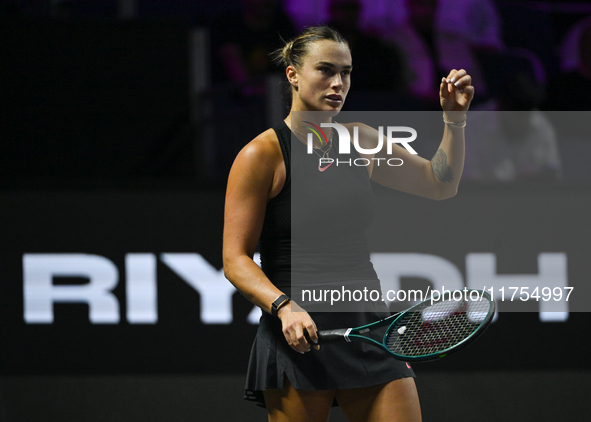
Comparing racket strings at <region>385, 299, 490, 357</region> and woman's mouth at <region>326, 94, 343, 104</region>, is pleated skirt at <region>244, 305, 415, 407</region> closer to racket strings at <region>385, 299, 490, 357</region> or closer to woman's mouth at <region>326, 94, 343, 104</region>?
racket strings at <region>385, 299, 490, 357</region>

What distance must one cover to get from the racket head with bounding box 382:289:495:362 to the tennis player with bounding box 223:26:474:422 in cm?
10

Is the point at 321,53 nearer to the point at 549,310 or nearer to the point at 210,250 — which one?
the point at 210,250

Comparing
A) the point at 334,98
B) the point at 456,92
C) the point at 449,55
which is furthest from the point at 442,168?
the point at 449,55

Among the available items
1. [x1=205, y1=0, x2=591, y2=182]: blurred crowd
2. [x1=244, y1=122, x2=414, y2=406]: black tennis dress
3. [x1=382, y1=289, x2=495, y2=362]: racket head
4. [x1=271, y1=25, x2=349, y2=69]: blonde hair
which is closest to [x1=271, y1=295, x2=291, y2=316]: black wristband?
[x1=244, y1=122, x2=414, y2=406]: black tennis dress

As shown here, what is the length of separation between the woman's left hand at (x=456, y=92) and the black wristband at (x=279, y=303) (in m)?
0.68

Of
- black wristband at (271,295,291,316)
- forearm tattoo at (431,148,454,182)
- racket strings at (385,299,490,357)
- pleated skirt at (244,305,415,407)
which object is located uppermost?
forearm tattoo at (431,148,454,182)

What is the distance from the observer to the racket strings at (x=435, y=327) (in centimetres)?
193

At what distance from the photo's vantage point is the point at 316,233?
200 cm

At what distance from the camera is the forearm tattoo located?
6.93 feet

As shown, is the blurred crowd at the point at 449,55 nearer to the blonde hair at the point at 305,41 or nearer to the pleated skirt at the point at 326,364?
the blonde hair at the point at 305,41

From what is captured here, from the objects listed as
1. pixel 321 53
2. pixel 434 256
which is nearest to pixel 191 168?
pixel 434 256

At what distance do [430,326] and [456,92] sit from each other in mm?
656

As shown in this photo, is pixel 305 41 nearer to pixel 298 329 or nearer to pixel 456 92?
pixel 456 92

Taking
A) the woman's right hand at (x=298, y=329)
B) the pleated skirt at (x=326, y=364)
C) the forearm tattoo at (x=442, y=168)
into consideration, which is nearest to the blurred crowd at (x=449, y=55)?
the forearm tattoo at (x=442, y=168)
